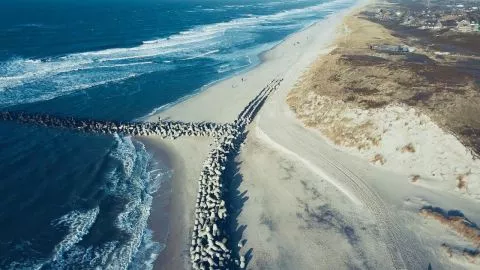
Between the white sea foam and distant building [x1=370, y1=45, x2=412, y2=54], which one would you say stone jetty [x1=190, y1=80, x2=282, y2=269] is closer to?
the white sea foam

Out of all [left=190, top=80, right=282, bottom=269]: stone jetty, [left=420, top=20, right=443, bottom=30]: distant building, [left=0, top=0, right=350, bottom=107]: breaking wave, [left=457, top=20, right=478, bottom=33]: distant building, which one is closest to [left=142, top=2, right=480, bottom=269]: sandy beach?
[left=190, top=80, right=282, bottom=269]: stone jetty

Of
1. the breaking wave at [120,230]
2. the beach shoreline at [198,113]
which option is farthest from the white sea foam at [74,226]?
the beach shoreline at [198,113]

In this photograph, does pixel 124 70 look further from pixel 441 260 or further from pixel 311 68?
pixel 441 260

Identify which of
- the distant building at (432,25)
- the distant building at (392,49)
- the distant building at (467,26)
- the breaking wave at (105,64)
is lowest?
the distant building at (432,25)

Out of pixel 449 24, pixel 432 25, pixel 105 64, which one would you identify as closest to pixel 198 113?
pixel 105 64

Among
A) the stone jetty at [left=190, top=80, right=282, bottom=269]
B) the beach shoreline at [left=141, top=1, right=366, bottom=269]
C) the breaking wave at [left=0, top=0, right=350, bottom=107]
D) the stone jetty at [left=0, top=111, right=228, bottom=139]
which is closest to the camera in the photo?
the stone jetty at [left=190, top=80, right=282, bottom=269]

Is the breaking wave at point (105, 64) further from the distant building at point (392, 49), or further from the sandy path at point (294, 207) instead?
the distant building at point (392, 49)

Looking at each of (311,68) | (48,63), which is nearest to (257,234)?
(311,68)

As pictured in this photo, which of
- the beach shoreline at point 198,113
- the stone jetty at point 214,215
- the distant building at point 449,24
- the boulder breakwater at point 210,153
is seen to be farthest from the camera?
the distant building at point 449,24
